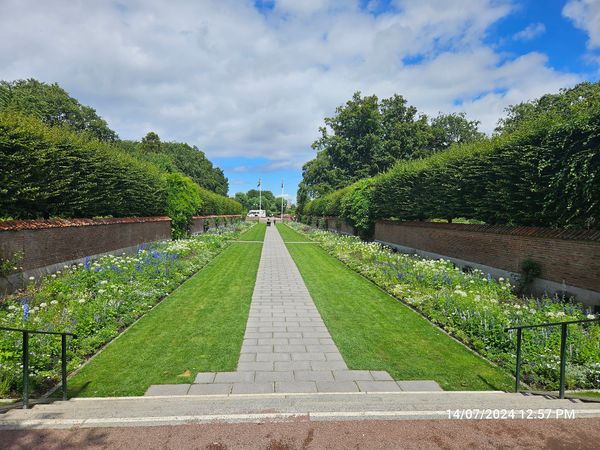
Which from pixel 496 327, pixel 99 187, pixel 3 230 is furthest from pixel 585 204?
pixel 99 187

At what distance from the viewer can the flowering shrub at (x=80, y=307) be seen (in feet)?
15.3

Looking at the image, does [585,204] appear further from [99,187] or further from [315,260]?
[99,187]

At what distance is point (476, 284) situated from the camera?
9.45 meters

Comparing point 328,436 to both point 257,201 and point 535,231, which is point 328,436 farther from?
point 257,201

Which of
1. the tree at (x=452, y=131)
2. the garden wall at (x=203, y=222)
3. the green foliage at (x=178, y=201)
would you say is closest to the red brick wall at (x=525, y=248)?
the green foliage at (x=178, y=201)

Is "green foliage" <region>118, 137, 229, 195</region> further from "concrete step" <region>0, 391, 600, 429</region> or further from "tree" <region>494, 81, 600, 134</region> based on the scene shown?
"concrete step" <region>0, 391, 600, 429</region>

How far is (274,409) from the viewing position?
3555 mm

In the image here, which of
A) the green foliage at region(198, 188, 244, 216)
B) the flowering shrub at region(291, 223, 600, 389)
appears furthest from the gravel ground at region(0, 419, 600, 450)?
the green foliage at region(198, 188, 244, 216)

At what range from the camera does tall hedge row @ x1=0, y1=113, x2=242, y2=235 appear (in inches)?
356

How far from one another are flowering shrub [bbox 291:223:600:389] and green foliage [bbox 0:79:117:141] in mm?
35245

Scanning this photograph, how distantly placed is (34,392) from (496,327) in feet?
22.6

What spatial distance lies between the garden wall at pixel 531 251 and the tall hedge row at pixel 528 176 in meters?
0.49

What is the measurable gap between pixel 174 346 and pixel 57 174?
26.1 feet

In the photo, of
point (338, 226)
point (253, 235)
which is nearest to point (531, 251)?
point (338, 226)
